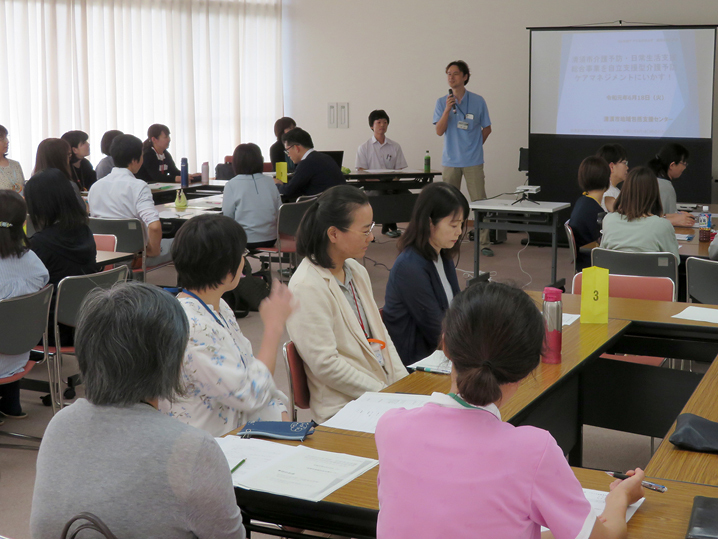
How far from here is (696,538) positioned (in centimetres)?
131

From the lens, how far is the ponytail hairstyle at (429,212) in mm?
2865

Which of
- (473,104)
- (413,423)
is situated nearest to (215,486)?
(413,423)

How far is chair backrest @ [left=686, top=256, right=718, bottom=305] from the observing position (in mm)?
3789

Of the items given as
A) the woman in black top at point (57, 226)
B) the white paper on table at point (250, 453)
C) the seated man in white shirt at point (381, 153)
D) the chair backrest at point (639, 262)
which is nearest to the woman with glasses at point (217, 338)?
the white paper on table at point (250, 453)

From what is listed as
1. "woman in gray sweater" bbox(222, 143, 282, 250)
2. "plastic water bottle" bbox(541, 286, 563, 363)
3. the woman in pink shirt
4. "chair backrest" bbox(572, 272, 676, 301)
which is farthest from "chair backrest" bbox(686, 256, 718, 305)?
"woman in gray sweater" bbox(222, 143, 282, 250)

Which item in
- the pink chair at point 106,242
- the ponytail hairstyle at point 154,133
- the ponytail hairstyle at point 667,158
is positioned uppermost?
the ponytail hairstyle at point 154,133

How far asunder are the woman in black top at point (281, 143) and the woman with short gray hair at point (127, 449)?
660 cm

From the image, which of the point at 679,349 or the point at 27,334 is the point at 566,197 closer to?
the point at 679,349

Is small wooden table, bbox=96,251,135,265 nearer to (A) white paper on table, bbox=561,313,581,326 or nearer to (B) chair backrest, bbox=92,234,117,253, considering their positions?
(B) chair backrest, bbox=92,234,117,253

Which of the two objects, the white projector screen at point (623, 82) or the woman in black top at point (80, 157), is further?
the white projector screen at point (623, 82)

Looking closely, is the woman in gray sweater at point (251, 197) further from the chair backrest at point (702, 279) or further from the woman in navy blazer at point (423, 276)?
the chair backrest at point (702, 279)

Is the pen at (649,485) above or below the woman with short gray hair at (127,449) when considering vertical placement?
below

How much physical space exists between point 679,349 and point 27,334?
2700 millimetres

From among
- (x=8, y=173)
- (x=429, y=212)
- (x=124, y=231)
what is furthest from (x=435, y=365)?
(x=8, y=173)
